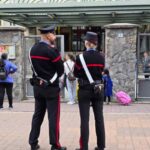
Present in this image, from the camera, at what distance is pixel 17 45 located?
16.0m

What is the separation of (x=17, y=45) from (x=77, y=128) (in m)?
6.47

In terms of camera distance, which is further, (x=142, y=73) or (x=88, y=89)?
(x=142, y=73)

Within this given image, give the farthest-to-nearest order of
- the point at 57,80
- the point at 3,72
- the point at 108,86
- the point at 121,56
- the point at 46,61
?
1. the point at 121,56
2. the point at 108,86
3. the point at 3,72
4. the point at 57,80
5. the point at 46,61

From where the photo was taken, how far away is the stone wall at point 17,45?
15992 mm

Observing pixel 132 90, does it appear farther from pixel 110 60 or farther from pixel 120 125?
pixel 120 125

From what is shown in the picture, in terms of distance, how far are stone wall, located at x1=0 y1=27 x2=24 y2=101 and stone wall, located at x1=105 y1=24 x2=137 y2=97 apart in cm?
294

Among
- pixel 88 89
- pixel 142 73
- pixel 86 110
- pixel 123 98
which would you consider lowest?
pixel 123 98

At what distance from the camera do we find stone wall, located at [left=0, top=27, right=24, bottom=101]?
16.0m

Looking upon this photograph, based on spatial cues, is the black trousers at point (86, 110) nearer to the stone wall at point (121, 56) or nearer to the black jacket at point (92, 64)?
the black jacket at point (92, 64)

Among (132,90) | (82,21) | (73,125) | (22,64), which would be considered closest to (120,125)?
(73,125)

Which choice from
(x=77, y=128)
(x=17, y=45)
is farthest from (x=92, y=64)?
(x=17, y=45)

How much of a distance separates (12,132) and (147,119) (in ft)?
12.3

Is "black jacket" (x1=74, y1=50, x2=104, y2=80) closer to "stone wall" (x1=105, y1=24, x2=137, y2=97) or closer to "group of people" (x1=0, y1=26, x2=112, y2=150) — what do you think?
"group of people" (x1=0, y1=26, x2=112, y2=150)

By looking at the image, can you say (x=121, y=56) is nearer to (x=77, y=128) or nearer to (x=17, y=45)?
(x=17, y=45)
